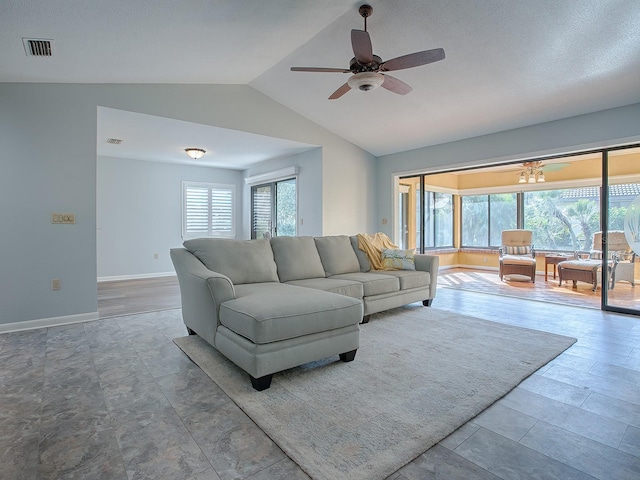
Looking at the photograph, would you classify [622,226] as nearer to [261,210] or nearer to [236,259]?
[236,259]

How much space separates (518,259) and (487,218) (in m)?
2.29

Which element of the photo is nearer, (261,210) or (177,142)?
(177,142)

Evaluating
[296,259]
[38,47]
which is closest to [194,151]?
[38,47]

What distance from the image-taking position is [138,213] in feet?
23.1

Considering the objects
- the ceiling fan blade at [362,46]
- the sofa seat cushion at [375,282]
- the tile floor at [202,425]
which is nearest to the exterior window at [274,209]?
the sofa seat cushion at [375,282]

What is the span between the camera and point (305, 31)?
3.58m

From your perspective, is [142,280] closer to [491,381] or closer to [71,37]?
[71,37]

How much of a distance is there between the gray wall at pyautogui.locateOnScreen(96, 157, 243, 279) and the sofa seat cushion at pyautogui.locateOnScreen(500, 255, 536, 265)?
659 centimetres

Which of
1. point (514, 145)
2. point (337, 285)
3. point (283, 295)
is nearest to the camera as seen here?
point (283, 295)

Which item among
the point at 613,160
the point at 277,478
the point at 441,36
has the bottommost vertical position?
the point at 277,478

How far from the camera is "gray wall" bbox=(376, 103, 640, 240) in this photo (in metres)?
3.98

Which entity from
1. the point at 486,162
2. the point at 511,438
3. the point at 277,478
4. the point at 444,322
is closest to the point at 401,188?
the point at 486,162

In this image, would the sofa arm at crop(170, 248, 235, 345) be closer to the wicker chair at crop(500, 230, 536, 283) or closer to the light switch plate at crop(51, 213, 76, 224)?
the light switch plate at crop(51, 213, 76, 224)

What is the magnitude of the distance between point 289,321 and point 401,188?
558 cm
